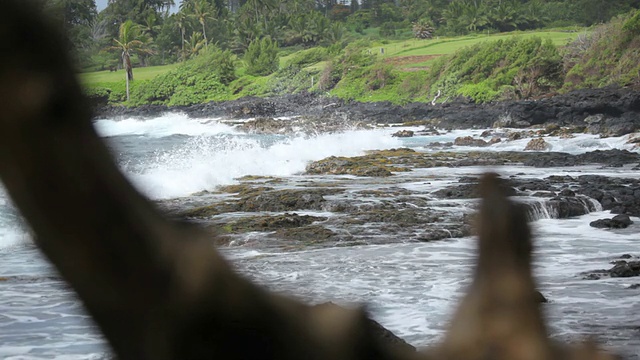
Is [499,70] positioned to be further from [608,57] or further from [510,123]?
[510,123]

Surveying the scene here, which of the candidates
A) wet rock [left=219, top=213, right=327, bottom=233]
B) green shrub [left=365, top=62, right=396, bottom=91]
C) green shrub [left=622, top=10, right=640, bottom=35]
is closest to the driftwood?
wet rock [left=219, top=213, right=327, bottom=233]

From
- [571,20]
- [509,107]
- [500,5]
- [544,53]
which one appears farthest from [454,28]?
[509,107]

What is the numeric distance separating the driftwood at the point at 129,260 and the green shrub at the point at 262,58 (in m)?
59.7

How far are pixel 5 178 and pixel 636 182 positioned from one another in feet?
59.3

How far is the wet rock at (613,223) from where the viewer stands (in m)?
12.9

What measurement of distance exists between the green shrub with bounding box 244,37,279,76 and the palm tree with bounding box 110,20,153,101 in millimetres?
7076

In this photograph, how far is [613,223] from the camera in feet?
42.3

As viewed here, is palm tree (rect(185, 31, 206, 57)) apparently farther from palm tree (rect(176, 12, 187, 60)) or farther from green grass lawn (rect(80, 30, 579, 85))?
green grass lawn (rect(80, 30, 579, 85))

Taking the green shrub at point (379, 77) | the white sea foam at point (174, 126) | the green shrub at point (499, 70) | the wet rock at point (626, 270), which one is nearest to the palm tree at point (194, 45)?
the white sea foam at point (174, 126)

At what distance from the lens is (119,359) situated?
1.43 ft

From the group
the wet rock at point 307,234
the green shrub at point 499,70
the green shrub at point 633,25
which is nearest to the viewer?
the wet rock at point 307,234

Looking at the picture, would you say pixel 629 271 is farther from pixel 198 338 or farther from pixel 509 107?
pixel 509 107

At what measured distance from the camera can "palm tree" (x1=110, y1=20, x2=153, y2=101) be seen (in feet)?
183

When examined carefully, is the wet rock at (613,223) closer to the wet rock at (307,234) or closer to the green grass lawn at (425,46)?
the wet rock at (307,234)
